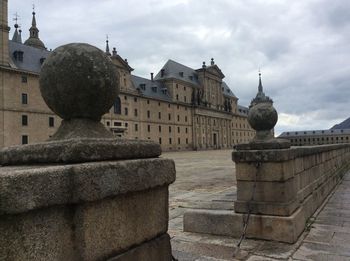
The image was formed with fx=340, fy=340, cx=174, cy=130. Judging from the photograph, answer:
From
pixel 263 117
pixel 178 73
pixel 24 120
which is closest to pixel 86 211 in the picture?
pixel 263 117

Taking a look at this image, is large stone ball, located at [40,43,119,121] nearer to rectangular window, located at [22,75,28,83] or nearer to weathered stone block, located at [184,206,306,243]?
weathered stone block, located at [184,206,306,243]

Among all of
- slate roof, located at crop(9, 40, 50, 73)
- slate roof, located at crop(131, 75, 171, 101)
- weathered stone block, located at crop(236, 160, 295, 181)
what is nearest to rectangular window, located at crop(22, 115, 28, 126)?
slate roof, located at crop(9, 40, 50, 73)

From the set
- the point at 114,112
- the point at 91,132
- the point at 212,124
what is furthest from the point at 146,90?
the point at 91,132

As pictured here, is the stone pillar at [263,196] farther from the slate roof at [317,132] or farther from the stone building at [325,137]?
the slate roof at [317,132]

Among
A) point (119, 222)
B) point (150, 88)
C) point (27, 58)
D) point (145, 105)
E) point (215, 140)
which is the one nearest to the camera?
point (119, 222)

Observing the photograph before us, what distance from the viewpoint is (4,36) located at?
4119 centimetres

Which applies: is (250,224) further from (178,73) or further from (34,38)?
(178,73)

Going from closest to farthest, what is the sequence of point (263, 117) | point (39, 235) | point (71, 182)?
point (39, 235) → point (71, 182) → point (263, 117)

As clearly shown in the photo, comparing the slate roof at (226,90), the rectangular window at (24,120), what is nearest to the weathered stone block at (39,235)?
the rectangular window at (24,120)

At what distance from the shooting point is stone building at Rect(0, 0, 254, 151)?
135 ft

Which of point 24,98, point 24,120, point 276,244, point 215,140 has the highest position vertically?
point 24,98

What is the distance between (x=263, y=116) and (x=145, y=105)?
2288 inches

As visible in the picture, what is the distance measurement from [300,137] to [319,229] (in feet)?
386

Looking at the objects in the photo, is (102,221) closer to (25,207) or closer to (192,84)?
(25,207)
